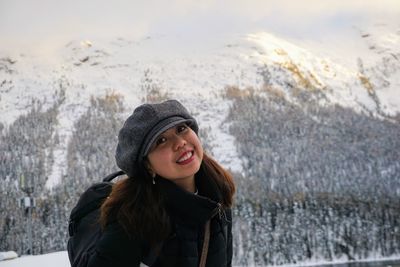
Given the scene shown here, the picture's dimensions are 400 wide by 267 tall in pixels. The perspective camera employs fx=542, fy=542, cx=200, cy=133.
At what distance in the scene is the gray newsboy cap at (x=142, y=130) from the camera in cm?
283

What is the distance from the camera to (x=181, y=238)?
2.67 meters

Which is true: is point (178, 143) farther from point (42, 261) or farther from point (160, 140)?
point (42, 261)

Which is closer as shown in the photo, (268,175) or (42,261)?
(42,261)

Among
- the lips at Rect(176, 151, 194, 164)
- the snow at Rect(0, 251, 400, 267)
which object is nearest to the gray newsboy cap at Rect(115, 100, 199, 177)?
the lips at Rect(176, 151, 194, 164)

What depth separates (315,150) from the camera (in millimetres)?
167375

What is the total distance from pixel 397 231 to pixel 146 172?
116736 millimetres

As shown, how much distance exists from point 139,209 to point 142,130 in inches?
16.5

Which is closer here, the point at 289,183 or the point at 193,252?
the point at 193,252

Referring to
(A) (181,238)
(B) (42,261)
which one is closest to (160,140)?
(A) (181,238)

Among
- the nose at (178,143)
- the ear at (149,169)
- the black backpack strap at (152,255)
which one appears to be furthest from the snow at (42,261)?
the black backpack strap at (152,255)

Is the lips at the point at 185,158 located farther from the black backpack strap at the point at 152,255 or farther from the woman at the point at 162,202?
the black backpack strap at the point at 152,255

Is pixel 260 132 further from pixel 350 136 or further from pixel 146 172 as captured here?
pixel 146 172

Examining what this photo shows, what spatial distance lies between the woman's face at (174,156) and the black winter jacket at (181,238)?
0.23ft

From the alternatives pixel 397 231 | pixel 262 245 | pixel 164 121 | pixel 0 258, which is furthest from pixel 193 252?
pixel 397 231
